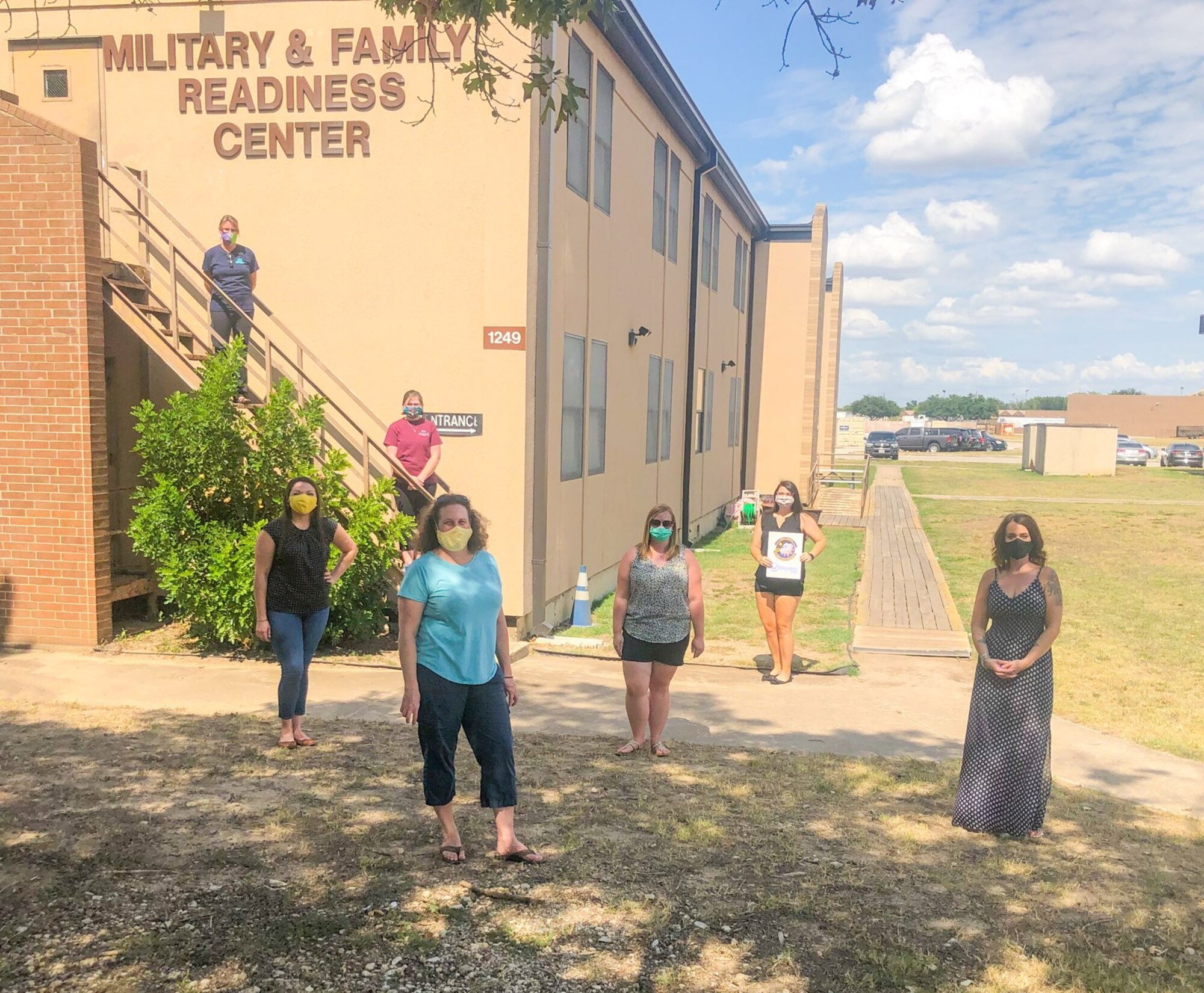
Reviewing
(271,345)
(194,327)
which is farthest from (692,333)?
(194,327)

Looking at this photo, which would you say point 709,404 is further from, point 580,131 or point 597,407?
point 580,131

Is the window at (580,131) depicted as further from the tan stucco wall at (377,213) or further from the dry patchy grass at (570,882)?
the dry patchy grass at (570,882)

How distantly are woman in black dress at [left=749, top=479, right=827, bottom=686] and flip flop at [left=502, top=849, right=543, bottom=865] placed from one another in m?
4.43

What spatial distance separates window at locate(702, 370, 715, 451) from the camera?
20802 millimetres

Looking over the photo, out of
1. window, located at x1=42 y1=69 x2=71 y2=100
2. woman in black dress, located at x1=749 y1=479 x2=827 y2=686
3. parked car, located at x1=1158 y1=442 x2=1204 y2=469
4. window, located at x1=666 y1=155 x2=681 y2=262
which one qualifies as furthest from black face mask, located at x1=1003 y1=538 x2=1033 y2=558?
parked car, located at x1=1158 y1=442 x2=1204 y2=469

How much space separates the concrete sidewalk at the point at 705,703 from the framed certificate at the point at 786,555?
3.09ft

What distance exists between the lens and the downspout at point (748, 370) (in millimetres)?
26688

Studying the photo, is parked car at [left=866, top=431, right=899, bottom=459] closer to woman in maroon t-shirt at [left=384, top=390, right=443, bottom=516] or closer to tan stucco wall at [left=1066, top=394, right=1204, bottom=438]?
tan stucco wall at [left=1066, top=394, right=1204, bottom=438]

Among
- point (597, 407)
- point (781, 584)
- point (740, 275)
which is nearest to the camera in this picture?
point (781, 584)

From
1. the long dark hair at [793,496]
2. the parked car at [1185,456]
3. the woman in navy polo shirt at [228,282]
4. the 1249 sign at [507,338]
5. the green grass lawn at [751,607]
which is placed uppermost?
the woman in navy polo shirt at [228,282]

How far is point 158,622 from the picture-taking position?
32.5ft

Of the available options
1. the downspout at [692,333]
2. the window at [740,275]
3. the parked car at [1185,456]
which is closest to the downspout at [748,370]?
the window at [740,275]

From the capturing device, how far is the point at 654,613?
6391mm

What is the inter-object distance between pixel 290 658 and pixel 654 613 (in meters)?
2.22
